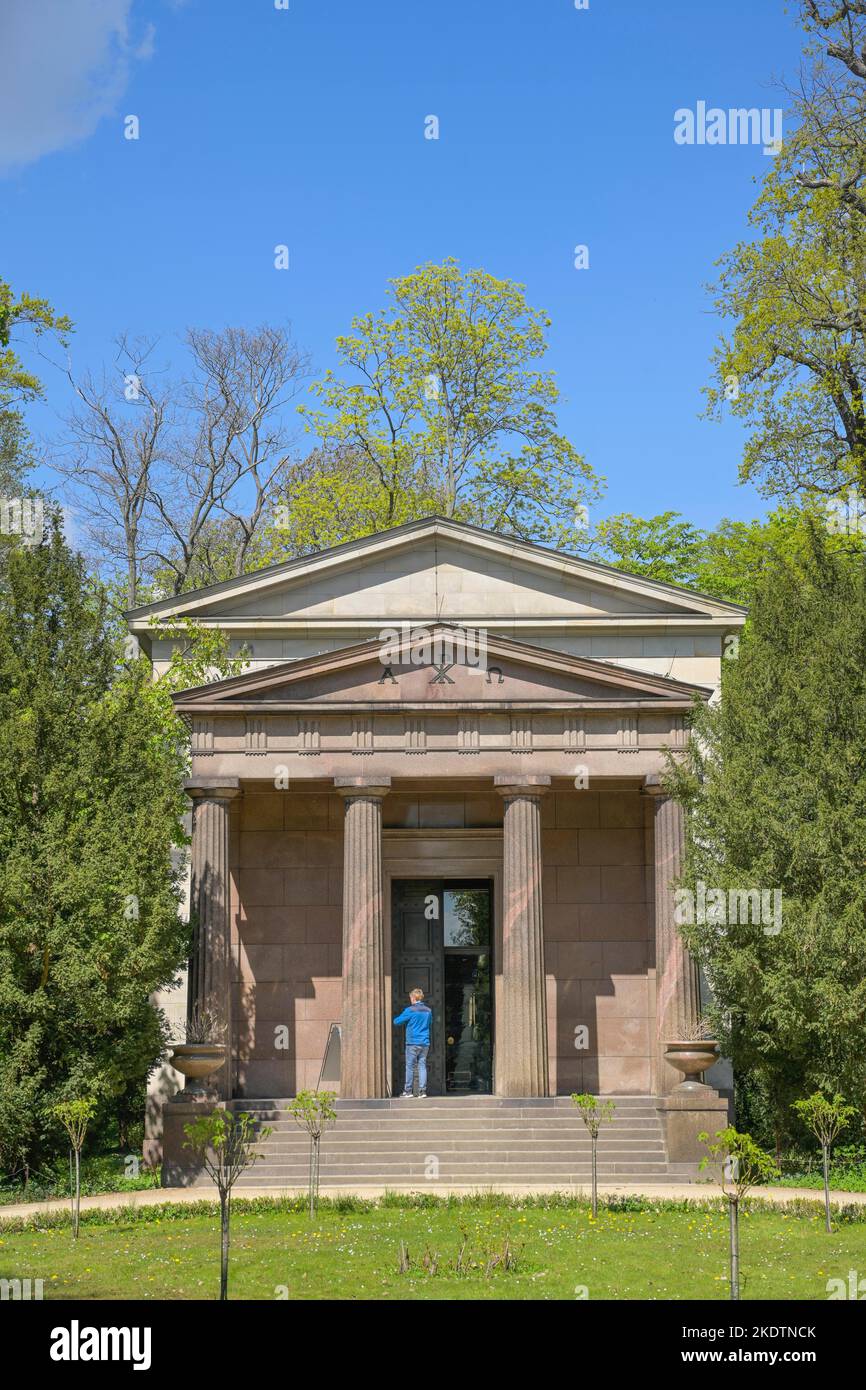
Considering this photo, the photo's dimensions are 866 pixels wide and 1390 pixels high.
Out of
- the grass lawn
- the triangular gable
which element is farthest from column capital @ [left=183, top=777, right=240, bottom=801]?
the grass lawn

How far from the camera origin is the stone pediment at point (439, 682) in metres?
27.0

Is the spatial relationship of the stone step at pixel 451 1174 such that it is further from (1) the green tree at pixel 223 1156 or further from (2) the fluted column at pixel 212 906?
(2) the fluted column at pixel 212 906

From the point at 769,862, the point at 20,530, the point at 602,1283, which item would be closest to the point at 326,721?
the point at 769,862

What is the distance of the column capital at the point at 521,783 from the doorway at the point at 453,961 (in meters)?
4.03

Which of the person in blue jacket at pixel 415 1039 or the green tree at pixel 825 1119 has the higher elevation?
the person in blue jacket at pixel 415 1039

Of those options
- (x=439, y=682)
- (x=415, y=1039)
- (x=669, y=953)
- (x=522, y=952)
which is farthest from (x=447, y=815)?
(x=669, y=953)

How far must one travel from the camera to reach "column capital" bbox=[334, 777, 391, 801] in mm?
26812

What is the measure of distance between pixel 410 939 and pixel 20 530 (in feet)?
42.1

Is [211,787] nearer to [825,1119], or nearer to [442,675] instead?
[442,675]

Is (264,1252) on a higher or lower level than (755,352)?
lower

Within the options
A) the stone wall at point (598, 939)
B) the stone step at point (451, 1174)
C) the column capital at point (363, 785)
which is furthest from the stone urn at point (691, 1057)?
the column capital at point (363, 785)

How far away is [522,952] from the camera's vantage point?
2614 cm

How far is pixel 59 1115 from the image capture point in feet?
73.9
